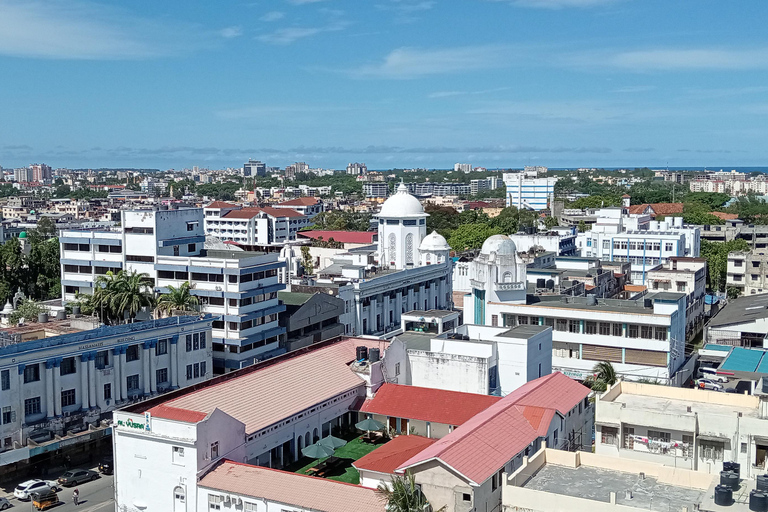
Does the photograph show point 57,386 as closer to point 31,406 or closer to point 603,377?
point 31,406

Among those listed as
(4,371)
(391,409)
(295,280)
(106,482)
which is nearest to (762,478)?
(391,409)

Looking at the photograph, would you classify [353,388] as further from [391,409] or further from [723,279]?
[723,279]

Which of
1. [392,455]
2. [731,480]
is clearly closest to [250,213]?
[392,455]

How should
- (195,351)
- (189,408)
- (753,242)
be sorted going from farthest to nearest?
(753,242) → (195,351) → (189,408)

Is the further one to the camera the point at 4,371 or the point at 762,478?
→ the point at 4,371

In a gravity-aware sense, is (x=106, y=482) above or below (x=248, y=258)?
below

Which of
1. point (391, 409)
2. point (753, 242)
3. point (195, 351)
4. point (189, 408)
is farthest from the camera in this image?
point (753, 242)

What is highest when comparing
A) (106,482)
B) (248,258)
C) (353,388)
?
(248,258)

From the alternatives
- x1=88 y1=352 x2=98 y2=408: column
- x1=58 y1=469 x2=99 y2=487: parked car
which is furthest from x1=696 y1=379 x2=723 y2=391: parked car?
x1=88 y1=352 x2=98 y2=408: column
